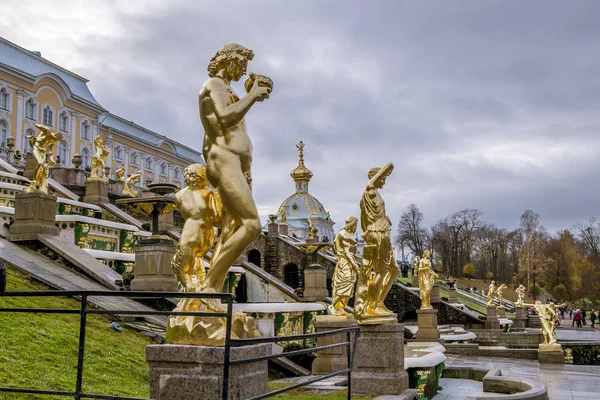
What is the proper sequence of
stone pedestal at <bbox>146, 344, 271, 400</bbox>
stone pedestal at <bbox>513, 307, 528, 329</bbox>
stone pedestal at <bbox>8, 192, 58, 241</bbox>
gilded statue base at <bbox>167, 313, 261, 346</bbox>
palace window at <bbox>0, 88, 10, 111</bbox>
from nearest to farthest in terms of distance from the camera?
stone pedestal at <bbox>146, 344, 271, 400</bbox> < gilded statue base at <bbox>167, 313, 261, 346</bbox> < stone pedestal at <bbox>8, 192, 58, 241</bbox> < stone pedestal at <bbox>513, 307, 528, 329</bbox> < palace window at <bbox>0, 88, 10, 111</bbox>

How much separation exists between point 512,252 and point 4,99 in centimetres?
6709

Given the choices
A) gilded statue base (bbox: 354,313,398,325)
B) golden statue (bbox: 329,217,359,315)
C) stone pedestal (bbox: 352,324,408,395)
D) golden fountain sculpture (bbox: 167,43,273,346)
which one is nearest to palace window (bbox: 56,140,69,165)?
golden statue (bbox: 329,217,359,315)

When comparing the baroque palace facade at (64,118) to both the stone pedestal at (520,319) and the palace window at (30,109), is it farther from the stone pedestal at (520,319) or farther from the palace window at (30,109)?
the stone pedestal at (520,319)

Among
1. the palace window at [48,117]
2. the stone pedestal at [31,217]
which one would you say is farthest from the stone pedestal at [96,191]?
the palace window at [48,117]

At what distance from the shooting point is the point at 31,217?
51.2ft

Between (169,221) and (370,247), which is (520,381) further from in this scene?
(169,221)

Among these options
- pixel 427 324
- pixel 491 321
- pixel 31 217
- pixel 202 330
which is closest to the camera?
pixel 202 330

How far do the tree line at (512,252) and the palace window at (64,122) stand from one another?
46.7 m

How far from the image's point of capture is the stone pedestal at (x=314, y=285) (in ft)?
69.7

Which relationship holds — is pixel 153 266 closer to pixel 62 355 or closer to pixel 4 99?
pixel 62 355

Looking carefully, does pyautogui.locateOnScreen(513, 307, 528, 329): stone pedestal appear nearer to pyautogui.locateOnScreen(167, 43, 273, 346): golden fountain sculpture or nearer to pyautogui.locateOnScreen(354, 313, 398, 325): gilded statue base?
pyautogui.locateOnScreen(354, 313, 398, 325): gilded statue base

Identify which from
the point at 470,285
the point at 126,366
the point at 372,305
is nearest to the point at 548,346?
the point at 372,305

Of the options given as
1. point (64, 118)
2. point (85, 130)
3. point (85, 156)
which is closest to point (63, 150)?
point (85, 156)

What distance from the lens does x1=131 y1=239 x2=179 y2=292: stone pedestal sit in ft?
45.2
